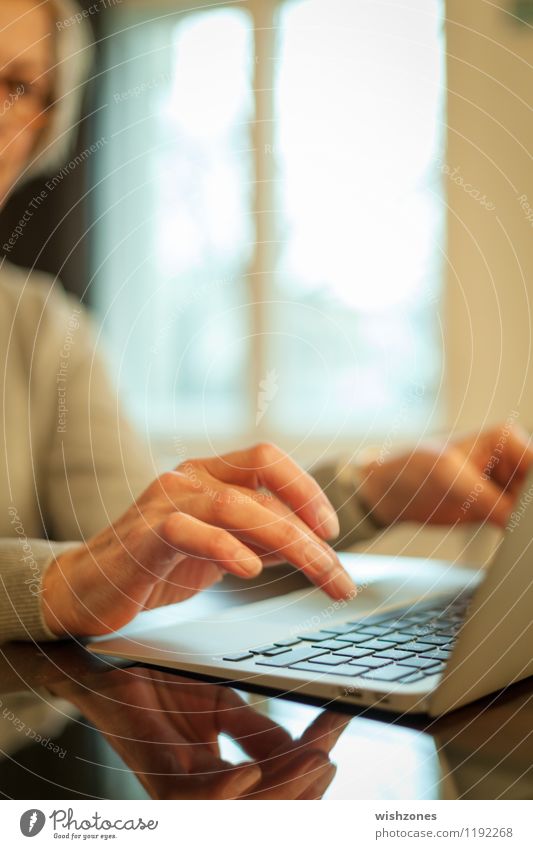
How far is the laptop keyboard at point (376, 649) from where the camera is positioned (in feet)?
0.84

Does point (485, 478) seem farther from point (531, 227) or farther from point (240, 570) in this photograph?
point (531, 227)

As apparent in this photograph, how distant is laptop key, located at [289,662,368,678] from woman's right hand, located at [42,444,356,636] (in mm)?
61

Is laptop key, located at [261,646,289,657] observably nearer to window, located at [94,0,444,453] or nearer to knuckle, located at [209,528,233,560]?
knuckle, located at [209,528,233,560]

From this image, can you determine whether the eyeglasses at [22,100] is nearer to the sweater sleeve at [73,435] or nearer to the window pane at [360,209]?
the sweater sleeve at [73,435]

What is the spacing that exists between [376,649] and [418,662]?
0.9 inches

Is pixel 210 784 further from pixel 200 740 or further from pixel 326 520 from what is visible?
pixel 326 520

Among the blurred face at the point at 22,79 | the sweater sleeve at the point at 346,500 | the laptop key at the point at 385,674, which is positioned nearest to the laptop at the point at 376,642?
the laptop key at the point at 385,674

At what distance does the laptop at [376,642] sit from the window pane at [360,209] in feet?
2.08

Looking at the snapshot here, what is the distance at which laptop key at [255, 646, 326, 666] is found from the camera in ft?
0.89

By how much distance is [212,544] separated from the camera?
0.32 metres

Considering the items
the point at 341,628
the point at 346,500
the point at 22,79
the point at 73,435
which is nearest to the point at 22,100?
the point at 22,79

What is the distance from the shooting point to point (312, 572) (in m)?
0.33
